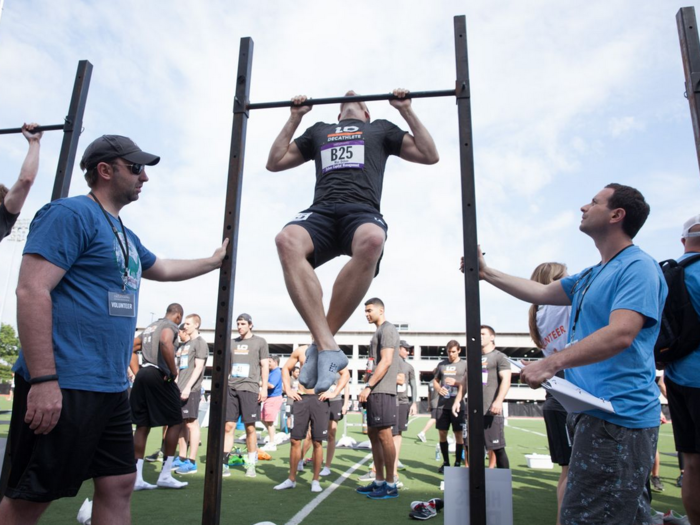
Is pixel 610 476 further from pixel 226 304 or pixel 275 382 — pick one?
pixel 275 382

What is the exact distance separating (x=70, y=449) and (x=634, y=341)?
2415mm

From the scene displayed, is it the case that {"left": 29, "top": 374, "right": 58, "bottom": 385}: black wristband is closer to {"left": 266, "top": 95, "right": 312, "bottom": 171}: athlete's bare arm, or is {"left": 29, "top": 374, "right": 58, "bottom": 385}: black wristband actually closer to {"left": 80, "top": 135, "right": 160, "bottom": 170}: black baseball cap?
{"left": 80, "top": 135, "right": 160, "bottom": 170}: black baseball cap

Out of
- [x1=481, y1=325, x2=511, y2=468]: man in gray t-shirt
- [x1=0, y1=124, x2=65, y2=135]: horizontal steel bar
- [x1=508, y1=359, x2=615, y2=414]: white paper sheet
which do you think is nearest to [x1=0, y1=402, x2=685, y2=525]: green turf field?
[x1=481, y1=325, x2=511, y2=468]: man in gray t-shirt

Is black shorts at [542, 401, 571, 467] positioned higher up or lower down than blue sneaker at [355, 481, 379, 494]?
higher up

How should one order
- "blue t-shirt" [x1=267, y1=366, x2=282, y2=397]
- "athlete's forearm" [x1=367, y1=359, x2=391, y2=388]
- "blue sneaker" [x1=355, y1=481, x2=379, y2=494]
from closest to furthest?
1. "blue sneaker" [x1=355, y1=481, x2=379, y2=494]
2. "athlete's forearm" [x1=367, y1=359, x2=391, y2=388]
3. "blue t-shirt" [x1=267, y1=366, x2=282, y2=397]

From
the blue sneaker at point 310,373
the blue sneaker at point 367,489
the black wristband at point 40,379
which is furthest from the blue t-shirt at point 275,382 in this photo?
the black wristband at point 40,379

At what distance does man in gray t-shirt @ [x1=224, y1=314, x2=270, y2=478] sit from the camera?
7.19 meters

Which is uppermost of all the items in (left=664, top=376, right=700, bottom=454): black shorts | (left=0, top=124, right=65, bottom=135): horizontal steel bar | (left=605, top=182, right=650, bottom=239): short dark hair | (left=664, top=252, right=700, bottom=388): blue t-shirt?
(left=0, top=124, right=65, bottom=135): horizontal steel bar

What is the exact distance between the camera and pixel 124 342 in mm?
2393

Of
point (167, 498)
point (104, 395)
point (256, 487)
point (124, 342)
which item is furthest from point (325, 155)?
point (256, 487)

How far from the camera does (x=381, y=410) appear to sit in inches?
232

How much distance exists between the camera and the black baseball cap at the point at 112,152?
8.28 feet

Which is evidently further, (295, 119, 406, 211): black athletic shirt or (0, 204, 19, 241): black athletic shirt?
(0, 204, 19, 241): black athletic shirt

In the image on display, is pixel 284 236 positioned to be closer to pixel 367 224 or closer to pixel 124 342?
pixel 367 224
